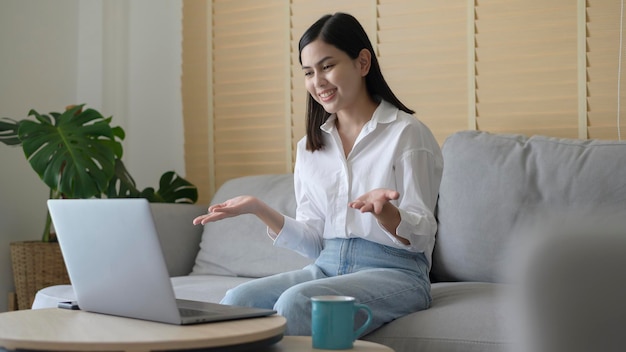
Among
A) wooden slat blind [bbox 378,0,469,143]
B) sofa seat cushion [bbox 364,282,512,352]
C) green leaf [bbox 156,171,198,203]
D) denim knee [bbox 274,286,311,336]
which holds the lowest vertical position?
sofa seat cushion [bbox 364,282,512,352]

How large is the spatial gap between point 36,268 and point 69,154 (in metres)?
0.48

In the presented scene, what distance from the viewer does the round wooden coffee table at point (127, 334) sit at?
111 centimetres

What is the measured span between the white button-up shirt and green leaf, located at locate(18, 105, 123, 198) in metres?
1.09

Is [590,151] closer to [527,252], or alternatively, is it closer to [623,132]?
[623,132]

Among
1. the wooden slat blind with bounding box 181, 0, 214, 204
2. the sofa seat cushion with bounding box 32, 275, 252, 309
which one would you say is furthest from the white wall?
the sofa seat cushion with bounding box 32, 275, 252, 309

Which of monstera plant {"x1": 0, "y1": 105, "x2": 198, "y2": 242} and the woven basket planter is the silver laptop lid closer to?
monstera plant {"x1": 0, "y1": 105, "x2": 198, "y2": 242}

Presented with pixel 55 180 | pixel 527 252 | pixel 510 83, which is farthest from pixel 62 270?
pixel 527 252

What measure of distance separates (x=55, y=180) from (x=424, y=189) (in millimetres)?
1535

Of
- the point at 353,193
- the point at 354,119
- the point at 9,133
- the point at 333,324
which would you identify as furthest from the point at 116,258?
the point at 9,133

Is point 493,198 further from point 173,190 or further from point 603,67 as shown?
point 173,190

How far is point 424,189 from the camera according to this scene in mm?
1806

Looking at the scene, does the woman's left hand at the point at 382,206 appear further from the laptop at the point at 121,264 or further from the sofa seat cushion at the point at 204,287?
the sofa seat cushion at the point at 204,287

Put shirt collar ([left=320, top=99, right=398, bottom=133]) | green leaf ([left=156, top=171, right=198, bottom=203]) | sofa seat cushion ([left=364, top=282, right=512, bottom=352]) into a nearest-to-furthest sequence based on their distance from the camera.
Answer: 1. sofa seat cushion ([left=364, top=282, right=512, bottom=352])
2. shirt collar ([left=320, top=99, right=398, bottom=133])
3. green leaf ([left=156, top=171, right=198, bottom=203])

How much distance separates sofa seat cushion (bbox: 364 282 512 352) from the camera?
163cm
